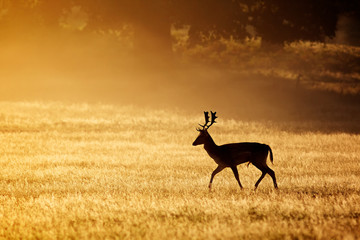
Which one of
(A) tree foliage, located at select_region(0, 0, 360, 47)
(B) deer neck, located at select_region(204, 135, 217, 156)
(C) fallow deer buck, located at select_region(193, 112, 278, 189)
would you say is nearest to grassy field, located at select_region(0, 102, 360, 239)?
(C) fallow deer buck, located at select_region(193, 112, 278, 189)

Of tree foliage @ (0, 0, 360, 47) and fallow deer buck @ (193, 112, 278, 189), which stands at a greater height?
tree foliage @ (0, 0, 360, 47)

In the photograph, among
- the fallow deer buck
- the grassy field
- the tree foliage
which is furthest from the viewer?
the tree foliage

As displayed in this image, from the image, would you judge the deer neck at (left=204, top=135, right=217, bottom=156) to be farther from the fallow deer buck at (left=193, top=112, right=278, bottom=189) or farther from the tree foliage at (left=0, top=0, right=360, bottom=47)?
the tree foliage at (left=0, top=0, right=360, bottom=47)

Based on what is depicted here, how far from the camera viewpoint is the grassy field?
9398 mm

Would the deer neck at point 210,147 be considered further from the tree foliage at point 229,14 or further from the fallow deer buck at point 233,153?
the tree foliage at point 229,14

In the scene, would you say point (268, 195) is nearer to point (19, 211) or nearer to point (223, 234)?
point (223, 234)

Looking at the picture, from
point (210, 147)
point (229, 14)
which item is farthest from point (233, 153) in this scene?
point (229, 14)

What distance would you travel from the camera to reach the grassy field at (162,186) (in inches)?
370

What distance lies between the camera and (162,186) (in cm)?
1372

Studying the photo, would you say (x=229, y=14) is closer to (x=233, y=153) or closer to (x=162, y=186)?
(x=162, y=186)

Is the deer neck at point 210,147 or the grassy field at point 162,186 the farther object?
the deer neck at point 210,147

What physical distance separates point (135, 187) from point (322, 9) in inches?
1161

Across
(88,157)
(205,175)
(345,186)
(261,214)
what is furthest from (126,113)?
(261,214)

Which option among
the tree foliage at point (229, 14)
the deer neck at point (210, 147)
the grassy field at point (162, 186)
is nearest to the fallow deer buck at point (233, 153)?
the deer neck at point (210, 147)
